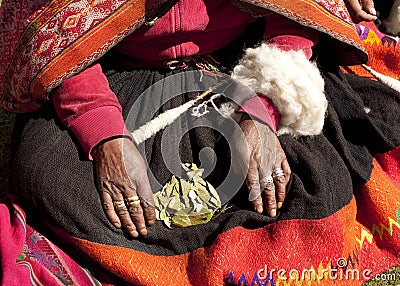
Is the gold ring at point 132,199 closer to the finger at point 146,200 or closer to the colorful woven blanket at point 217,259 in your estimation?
the finger at point 146,200

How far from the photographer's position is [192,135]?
167 centimetres

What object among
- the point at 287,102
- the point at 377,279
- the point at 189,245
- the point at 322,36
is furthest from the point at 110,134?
the point at 377,279

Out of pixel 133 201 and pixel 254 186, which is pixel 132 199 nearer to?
pixel 133 201

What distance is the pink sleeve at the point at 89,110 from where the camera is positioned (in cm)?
155

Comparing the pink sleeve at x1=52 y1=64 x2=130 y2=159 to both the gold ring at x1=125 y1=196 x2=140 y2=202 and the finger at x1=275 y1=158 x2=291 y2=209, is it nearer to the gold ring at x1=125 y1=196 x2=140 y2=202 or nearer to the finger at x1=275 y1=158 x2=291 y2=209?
the gold ring at x1=125 y1=196 x2=140 y2=202

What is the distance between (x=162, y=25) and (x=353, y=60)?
→ 66cm

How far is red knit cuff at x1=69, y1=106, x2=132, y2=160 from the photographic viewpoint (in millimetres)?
1547

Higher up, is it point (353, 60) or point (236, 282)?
point (353, 60)

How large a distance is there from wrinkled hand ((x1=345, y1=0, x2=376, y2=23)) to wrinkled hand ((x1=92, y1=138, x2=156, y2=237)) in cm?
90

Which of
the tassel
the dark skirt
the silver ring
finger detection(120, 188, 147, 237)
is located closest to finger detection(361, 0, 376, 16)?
the tassel

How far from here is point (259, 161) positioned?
158 cm

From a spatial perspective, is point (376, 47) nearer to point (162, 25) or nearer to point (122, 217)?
point (162, 25)

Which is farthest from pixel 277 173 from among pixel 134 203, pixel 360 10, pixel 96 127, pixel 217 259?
pixel 360 10

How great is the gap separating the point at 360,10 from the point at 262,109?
56cm
